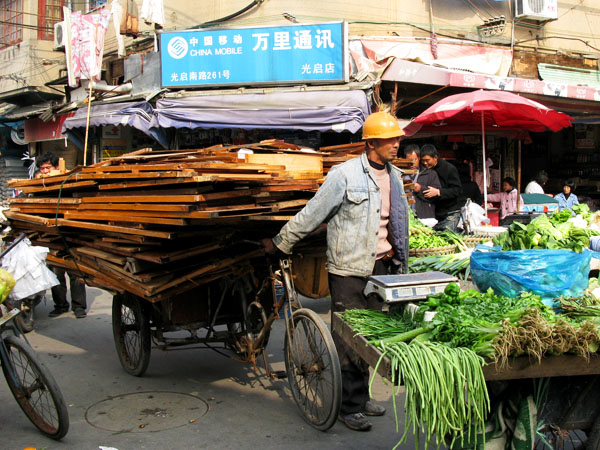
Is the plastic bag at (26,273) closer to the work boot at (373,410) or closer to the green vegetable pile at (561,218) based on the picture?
the work boot at (373,410)

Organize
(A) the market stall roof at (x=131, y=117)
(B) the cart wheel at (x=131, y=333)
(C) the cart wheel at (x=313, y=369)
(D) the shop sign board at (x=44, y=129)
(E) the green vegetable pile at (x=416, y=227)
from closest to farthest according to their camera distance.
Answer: (C) the cart wheel at (x=313, y=369) → (B) the cart wheel at (x=131, y=333) → (E) the green vegetable pile at (x=416, y=227) → (A) the market stall roof at (x=131, y=117) → (D) the shop sign board at (x=44, y=129)

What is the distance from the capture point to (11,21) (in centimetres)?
1959

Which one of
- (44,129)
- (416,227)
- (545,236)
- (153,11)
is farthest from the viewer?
(44,129)

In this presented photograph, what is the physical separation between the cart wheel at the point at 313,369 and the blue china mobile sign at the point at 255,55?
24.9ft

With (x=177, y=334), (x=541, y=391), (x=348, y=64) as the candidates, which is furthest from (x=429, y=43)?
(x=541, y=391)

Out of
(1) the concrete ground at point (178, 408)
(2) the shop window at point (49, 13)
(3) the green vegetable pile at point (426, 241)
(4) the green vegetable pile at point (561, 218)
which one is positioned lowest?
(1) the concrete ground at point (178, 408)

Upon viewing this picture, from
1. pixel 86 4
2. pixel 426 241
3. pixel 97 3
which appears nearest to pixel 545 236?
pixel 426 241

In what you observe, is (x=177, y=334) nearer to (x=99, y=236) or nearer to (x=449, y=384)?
(x=99, y=236)

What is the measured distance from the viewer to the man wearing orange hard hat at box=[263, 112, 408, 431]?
4035 mm

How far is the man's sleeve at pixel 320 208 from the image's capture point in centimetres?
403

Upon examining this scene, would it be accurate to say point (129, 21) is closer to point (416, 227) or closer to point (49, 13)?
point (49, 13)

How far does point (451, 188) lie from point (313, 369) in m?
4.27

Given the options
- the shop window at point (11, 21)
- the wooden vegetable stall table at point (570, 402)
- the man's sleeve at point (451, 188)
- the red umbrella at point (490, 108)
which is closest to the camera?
the wooden vegetable stall table at point (570, 402)

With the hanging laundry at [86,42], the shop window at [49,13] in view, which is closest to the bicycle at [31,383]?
the hanging laundry at [86,42]
